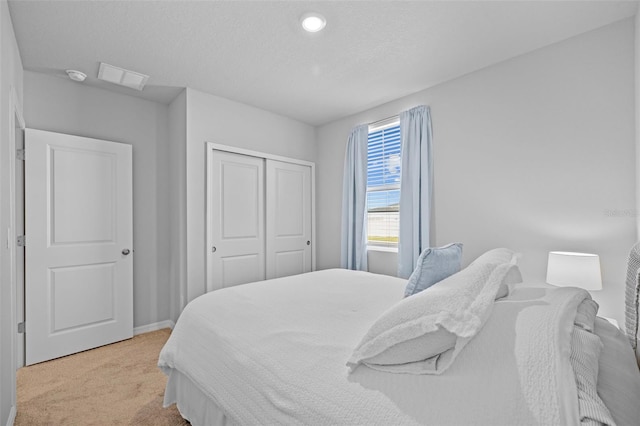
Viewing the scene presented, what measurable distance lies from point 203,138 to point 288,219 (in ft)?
4.88

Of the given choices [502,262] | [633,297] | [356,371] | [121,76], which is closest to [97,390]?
[356,371]

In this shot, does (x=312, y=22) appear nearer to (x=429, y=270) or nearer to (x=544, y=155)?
(x=429, y=270)

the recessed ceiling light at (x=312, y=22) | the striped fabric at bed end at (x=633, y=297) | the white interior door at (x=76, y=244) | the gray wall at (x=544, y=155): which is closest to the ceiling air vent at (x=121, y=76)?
the white interior door at (x=76, y=244)

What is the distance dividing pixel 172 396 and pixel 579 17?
11.9 feet

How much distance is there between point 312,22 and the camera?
2193mm

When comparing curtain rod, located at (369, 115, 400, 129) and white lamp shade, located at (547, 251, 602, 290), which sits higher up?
curtain rod, located at (369, 115, 400, 129)

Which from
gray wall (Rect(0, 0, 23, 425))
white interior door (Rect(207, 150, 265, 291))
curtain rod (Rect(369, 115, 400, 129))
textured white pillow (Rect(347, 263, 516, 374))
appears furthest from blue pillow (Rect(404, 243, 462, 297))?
white interior door (Rect(207, 150, 265, 291))

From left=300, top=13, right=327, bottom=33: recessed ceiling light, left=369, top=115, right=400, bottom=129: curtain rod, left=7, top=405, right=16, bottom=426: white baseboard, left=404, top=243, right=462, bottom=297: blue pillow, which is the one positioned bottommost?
left=7, top=405, right=16, bottom=426: white baseboard

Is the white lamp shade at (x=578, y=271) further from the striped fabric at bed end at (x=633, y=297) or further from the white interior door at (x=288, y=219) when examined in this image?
the white interior door at (x=288, y=219)

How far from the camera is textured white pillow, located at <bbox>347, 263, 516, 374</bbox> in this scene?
3.33 feet

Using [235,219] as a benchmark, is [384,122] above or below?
above

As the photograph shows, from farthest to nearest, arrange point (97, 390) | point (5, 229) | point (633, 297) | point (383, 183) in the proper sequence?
1. point (383, 183)
2. point (97, 390)
3. point (5, 229)
4. point (633, 297)

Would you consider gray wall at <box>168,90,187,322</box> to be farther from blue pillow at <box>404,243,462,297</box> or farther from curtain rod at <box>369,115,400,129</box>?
blue pillow at <box>404,243,462,297</box>

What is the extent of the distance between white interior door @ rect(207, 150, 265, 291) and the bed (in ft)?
5.76
